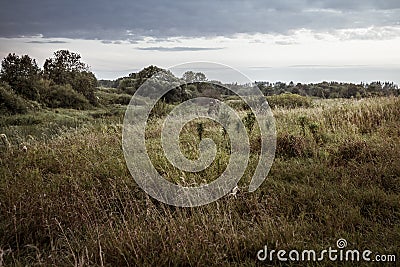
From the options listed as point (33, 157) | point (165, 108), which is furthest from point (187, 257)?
point (165, 108)

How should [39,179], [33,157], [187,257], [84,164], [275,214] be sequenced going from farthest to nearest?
[33,157] → [84,164] → [39,179] → [275,214] → [187,257]

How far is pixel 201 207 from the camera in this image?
4445 millimetres

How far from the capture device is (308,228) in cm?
378

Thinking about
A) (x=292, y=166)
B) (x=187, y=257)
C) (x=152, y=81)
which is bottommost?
(x=187, y=257)

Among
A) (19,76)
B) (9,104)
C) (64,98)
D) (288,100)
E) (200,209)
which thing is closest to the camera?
(200,209)

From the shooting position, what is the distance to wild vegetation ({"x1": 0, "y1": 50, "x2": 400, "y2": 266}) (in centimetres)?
342

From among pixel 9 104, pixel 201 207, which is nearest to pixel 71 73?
pixel 9 104

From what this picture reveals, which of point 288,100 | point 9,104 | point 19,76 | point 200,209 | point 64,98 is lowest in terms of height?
point 200,209

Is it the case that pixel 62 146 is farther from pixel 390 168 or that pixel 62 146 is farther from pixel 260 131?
pixel 390 168

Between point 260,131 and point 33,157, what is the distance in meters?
5.01

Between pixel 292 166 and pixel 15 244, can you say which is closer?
pixel 15 244

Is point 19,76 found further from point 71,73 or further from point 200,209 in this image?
point 200,209

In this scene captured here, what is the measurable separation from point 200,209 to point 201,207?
28 millimetres

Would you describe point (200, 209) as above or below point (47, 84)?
below
